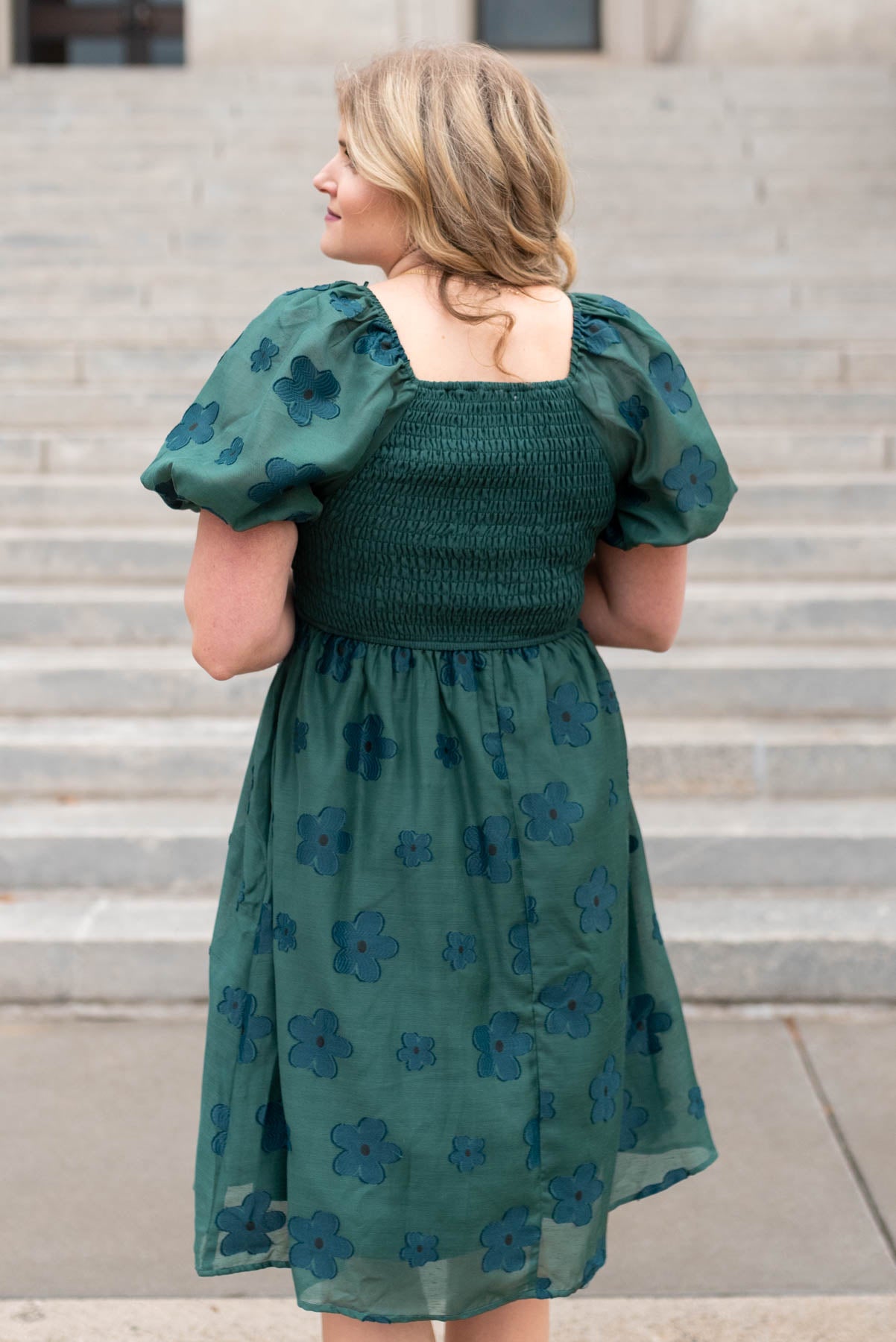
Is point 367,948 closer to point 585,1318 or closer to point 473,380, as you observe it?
point 473,380

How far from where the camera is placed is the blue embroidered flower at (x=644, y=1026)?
1.85 m

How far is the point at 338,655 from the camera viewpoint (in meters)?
1.60

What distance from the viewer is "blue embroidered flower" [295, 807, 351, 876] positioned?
1.57 meters

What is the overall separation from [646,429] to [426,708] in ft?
1.33

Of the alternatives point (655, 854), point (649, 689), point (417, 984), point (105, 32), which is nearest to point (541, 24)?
point (105, 32)

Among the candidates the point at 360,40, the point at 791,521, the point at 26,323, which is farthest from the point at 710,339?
the point at 360,40

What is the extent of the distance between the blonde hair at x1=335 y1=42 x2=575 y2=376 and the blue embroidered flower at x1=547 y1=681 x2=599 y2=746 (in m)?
0.39

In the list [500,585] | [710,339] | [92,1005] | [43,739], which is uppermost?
[500,585]

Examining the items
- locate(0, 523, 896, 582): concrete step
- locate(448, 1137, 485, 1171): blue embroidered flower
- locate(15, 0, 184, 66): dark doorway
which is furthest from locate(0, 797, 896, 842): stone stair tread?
locate(15, 0, 184, 66): dark doorway

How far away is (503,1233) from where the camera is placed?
1.64 metres

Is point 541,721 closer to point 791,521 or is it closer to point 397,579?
point 397,579

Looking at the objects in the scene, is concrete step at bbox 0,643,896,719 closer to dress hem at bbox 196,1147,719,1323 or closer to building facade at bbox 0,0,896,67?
dress hem at bbox 196,1147,719,1323

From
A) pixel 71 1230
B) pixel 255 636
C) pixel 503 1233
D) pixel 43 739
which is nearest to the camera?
pixel 255 636

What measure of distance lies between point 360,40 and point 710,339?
629 centimetres
